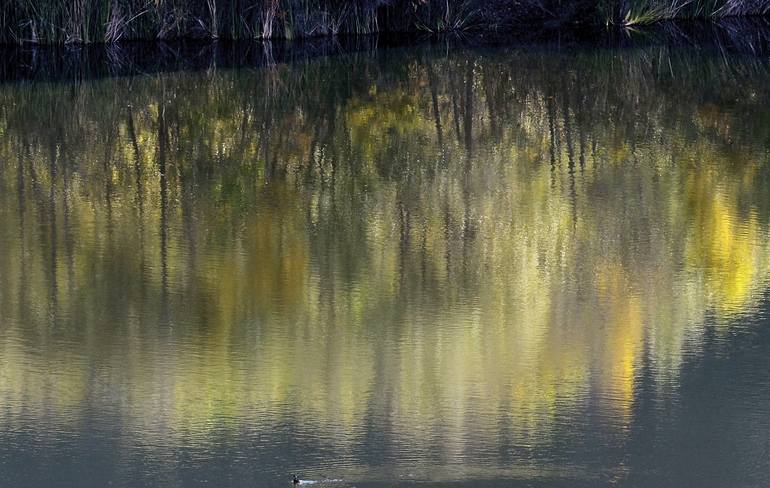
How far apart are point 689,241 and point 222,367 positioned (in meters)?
2.57

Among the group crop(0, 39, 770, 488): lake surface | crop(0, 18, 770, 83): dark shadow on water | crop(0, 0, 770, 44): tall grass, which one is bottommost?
crop(0, 39, 770, 488): lake surface

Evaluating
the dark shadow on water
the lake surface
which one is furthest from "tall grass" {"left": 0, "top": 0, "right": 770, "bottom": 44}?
the lake surface

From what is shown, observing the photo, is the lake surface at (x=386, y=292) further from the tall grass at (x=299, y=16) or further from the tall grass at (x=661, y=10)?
the tall grass at (x=661, y=10)

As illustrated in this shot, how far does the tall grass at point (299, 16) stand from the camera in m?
13.6

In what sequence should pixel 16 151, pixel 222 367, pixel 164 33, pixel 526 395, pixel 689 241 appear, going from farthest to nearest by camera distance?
pixel 164 33
pixel 16 151
pixel 689 241
pixel 222 367
pixel 526 395

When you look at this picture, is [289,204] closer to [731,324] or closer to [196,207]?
[196,207]

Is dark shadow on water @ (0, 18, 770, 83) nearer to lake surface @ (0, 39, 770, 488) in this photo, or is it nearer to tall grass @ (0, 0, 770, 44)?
tall grass @ (0, 0, 770, 44)

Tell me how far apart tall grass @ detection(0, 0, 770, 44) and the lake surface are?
12.1 ft

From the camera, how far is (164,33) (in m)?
14.2

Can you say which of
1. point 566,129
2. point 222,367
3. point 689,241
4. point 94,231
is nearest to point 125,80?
point 566,129

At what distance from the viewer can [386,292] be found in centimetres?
556

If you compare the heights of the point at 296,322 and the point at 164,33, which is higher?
the point at 164,33

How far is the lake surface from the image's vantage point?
158 inches

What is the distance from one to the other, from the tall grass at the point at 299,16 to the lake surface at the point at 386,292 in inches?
146
